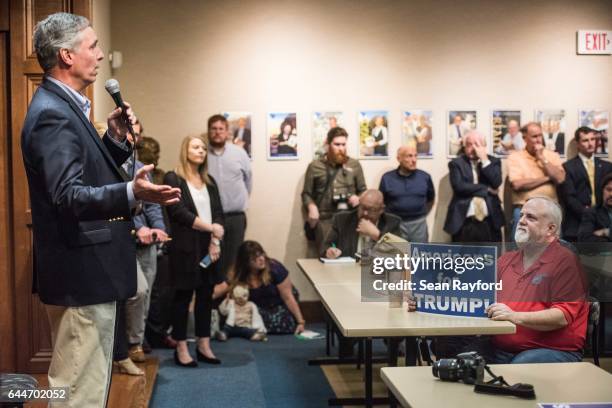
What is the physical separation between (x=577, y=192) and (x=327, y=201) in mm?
2264

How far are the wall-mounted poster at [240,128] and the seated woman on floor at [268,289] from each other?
3.69 feet

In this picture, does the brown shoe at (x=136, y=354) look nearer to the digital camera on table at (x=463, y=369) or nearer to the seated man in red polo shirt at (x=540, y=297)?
the seated man in red polo shirt at (x=540, y=297)

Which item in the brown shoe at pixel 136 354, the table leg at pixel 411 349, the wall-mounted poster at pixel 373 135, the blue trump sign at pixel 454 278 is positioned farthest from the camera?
the wall-mounted poster at pixel 373 135

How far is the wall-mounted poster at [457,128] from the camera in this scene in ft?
24.6

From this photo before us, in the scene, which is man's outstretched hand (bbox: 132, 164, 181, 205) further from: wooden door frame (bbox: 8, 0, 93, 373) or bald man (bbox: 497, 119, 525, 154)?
bald man (bbox: 497, 119, 525, 154)

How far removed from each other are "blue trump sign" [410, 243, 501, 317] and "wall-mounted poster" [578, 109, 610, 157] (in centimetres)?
485

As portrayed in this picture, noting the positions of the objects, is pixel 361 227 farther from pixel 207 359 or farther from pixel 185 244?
pixel 207 359

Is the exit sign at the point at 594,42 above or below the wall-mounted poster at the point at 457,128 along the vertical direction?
above

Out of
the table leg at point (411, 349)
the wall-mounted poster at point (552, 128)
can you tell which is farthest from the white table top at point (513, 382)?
the wall-mounted poster at point (552, 128)

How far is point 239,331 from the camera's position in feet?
20.9

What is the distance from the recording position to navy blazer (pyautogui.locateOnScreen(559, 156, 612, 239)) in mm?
7211

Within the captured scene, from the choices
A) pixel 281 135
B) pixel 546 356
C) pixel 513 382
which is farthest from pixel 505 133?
pixel 513 382

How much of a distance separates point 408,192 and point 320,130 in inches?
38.2

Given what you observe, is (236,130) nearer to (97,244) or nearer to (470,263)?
(470,263)
